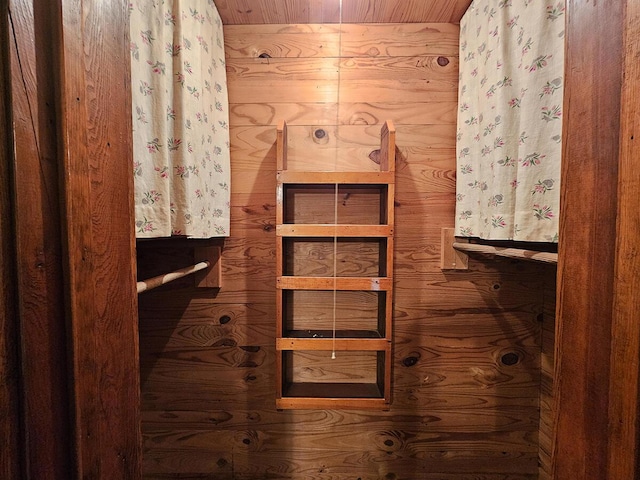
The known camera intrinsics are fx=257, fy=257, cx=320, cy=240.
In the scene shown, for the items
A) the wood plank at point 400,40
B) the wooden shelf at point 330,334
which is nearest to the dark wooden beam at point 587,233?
the wooden shelf at point 330,334

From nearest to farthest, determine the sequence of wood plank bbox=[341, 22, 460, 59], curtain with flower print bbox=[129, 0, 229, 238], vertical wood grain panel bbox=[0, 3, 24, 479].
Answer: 1. vertical wood grain panel bbox=[0, 3, 24, 479]
2. curtain with flower print bbox=[129, 0, 229, 238]
3. wood plank bbox=[341, 22, 460, 59]

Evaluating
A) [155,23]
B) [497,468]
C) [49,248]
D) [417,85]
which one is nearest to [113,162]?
[49,248]

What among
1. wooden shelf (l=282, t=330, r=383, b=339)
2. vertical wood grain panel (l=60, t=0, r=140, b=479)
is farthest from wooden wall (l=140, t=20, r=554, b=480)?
vertical wood grain panel (l=60, t=0, r=140, b=479)

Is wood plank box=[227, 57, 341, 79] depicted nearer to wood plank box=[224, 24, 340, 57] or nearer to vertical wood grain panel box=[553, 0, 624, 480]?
wood plank box=[224, 24, 340, 57]

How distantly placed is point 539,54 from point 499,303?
83 cm

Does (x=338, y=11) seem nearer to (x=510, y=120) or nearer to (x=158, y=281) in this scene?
(x=510, y=120)

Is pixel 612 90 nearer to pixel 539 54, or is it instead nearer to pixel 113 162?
pixel 539 54

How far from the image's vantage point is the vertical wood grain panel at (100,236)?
30 centimetres

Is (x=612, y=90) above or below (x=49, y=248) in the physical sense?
above

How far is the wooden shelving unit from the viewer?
2.91ft

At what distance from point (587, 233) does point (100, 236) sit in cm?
65

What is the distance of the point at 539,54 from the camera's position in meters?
0.65

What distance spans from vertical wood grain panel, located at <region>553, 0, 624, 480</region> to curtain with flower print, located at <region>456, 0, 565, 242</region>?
1.08 feet

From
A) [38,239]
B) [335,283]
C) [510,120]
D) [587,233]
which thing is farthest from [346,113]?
[38,239]
